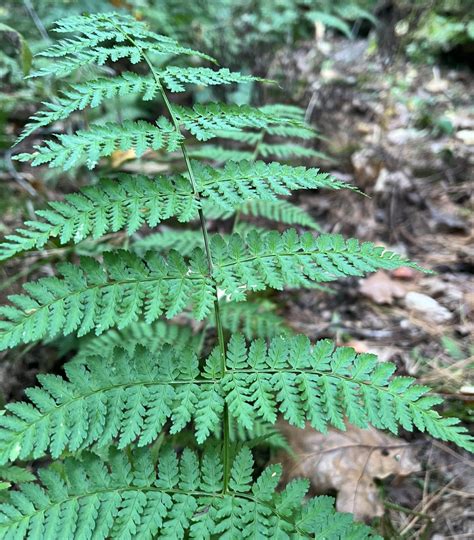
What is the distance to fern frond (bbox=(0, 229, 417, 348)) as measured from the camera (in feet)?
4.81

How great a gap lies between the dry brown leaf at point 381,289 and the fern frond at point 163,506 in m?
1.90

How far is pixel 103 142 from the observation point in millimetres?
1571

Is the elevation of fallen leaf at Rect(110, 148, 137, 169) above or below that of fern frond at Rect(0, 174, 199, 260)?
below

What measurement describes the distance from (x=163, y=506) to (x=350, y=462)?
107 cm

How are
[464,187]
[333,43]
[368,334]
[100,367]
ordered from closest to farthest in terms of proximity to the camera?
[100,367]
[368,334]
[464,187]
[333,43]

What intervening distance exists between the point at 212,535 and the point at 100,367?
615mm

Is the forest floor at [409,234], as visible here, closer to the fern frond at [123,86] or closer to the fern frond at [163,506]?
the fern frond at [163,506]

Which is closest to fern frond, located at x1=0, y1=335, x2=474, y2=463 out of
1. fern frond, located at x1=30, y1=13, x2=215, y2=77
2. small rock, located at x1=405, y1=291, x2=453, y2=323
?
fern frond, located at x1=30, y1=13, x2=215, y2=77

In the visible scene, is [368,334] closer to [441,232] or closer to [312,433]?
[312,433]

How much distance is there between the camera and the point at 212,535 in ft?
4.71

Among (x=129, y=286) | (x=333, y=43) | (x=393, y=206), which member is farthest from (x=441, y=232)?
(x=333, y=43)

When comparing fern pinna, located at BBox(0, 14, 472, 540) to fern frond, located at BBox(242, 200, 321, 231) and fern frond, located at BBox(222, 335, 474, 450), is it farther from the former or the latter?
fern frond, located at BBox(242, 200, 321, 231)

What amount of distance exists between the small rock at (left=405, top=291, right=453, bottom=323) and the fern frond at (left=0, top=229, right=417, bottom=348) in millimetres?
1590

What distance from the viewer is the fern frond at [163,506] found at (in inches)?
53.2
